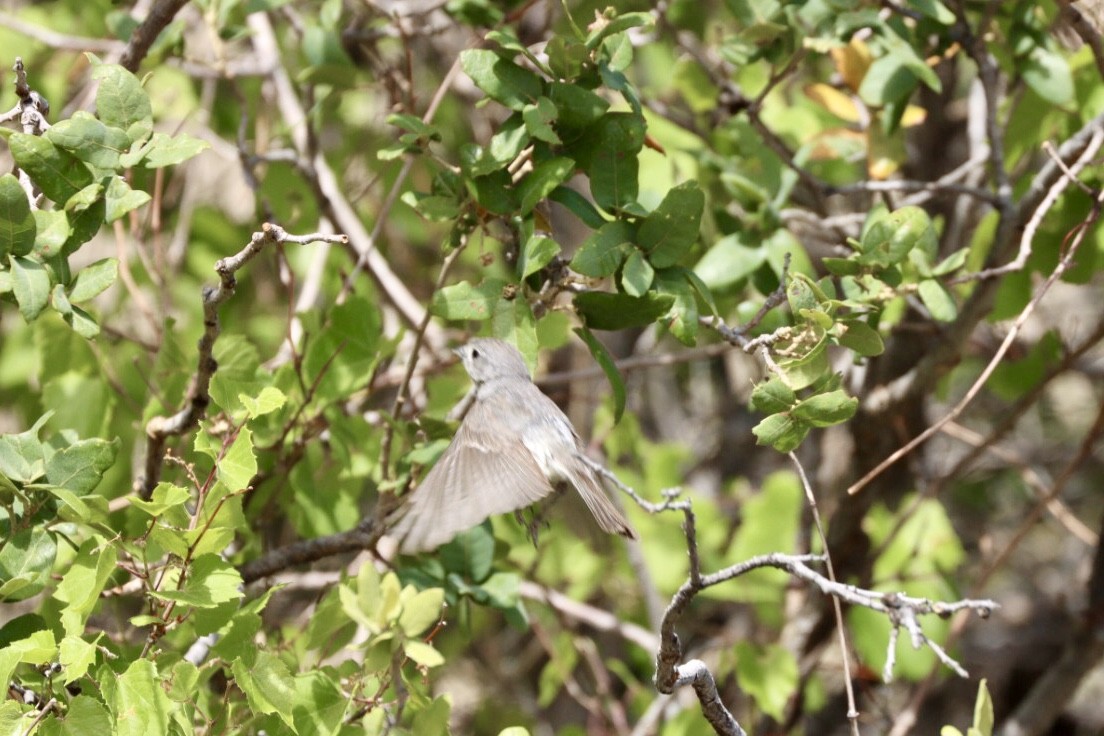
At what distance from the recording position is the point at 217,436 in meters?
1.72

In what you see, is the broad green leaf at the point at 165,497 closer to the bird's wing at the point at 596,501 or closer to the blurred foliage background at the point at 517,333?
the blurred foliage background at the point at 517,333

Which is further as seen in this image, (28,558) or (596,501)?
(596,501)

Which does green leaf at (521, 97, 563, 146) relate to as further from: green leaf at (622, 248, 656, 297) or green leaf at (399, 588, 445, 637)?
green leaf at (399, 588, 445, 637)

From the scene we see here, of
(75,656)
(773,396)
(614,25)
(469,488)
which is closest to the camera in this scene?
(75,656)

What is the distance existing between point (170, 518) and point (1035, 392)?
1634mm

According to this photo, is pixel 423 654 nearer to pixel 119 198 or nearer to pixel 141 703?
pixel 141 703

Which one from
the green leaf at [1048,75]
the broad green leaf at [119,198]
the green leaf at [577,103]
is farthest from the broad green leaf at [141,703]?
the green leaf at [1048,75]

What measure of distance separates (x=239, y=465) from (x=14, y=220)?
0.38 meters

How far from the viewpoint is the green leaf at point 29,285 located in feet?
4.34

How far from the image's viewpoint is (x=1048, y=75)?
195cm

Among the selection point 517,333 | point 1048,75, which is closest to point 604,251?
point 517,333

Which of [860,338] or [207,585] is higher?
[860,338]

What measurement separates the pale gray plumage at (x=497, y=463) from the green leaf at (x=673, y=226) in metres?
0.23

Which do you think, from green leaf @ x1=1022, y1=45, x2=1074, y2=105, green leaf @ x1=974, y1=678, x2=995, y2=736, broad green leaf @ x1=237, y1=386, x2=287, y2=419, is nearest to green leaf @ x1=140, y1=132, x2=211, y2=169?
broad green leaf @ x1=237, y1=386, x2=287, y2=419
